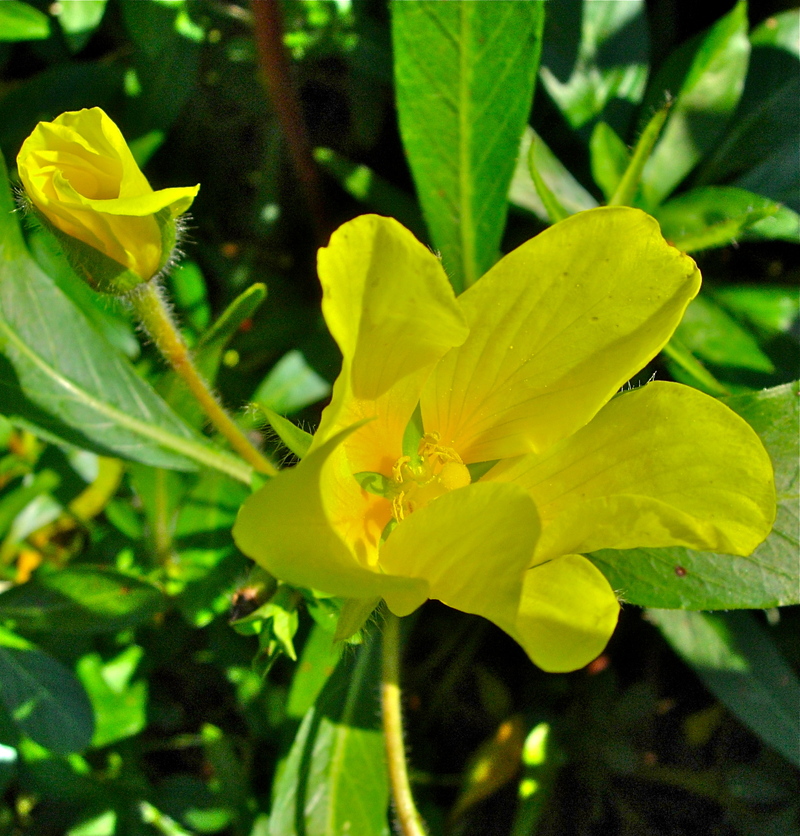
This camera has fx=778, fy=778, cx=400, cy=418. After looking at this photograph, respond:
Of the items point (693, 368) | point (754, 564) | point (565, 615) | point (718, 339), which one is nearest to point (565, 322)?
point (565, 615)

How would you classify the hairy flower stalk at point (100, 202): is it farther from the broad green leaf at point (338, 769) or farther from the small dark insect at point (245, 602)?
the broad green leaf at point (338, 769)

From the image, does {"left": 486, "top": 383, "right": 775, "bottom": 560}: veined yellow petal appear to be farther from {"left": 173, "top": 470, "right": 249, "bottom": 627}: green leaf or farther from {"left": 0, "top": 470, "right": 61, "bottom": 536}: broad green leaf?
{"left": 0, "top": 470, "right": 61, "bottom": 536}: broad green leaf

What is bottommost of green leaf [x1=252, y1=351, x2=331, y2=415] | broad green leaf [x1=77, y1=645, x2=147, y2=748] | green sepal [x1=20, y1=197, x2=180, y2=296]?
broad green leaf [x1=77, y1=645, x2=147, y2=748]

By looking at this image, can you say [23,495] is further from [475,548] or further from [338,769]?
[475,548]

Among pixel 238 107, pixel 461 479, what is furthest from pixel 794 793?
pixel 238 107

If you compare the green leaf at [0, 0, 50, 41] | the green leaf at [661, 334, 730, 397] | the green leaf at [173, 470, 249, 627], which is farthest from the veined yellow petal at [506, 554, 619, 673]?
the green leaf at [0, 0, 50, 41]

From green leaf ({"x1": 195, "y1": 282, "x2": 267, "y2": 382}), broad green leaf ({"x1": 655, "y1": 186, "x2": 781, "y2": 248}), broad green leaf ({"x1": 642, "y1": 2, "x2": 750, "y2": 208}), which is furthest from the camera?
broad green leaf ({"x1": 642, "y1": 2, "x2": 750, "y2": 208})
